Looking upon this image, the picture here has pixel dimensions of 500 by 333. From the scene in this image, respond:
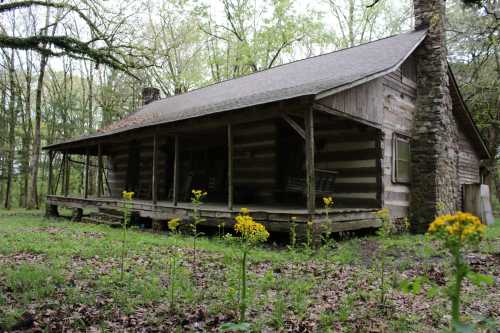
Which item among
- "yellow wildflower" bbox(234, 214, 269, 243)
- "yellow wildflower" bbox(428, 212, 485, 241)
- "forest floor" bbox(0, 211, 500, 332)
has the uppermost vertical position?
"yellow wildflower" bbox(428, 212, 485, 241)

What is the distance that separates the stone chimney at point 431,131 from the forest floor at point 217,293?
5.12 metres

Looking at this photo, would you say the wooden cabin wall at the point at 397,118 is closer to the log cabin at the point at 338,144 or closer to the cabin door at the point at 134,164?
the log cabin at the point at 338,144

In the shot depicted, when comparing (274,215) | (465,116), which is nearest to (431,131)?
(465,116)

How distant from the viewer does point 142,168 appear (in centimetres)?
1753

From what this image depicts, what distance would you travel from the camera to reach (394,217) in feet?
37.7

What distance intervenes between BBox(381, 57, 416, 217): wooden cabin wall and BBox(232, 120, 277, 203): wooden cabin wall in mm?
3285

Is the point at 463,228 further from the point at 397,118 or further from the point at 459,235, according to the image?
the point at 397,118

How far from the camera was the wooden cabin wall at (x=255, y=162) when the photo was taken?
39.4 feet

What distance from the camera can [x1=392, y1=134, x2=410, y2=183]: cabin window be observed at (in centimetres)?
1144

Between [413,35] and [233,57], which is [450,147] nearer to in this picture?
[413,35]

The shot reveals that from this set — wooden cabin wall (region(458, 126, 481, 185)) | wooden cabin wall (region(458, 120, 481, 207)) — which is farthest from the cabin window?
wooden cabin wall (region(458, 126, 481, 185))

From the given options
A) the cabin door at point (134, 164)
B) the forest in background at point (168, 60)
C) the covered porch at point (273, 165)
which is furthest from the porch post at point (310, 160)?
the forest in background at point (168, 60)

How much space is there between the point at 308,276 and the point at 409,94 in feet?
30.2

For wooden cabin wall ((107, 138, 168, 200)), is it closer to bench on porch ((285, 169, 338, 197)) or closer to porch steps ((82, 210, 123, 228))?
porch steps ((82, 210, 123, 228))
